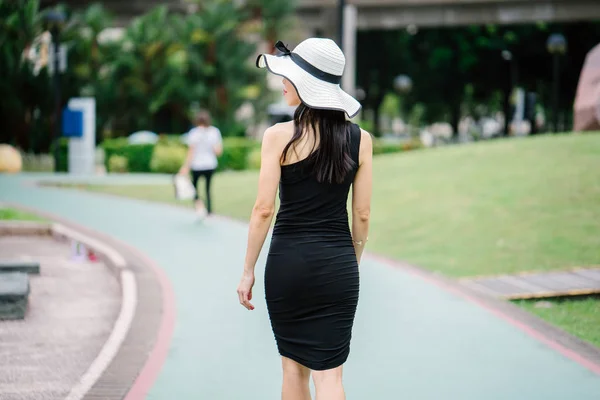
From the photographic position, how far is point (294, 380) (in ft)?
12.7

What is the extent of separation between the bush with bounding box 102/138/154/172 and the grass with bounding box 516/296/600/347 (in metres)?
20.6

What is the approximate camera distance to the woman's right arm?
Result: 12.6 ft

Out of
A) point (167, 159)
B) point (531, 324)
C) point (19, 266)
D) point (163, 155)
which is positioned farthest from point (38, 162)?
point (531, 324)

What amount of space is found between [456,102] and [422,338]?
50287 mm

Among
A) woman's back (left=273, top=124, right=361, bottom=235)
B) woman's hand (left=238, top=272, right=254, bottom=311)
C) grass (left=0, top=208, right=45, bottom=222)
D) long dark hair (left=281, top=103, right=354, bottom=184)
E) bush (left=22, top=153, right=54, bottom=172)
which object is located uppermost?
long dark hair (left=281, top=103, right=354, bottom=184)

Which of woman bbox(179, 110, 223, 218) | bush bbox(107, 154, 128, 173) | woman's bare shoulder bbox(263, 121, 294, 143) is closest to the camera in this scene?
woman's bare shoulder bbox(263, 121, 294, 143)

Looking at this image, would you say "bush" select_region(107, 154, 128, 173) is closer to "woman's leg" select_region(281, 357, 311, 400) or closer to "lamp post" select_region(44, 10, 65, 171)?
"lamp post" select_region(44, 10, 65, 171)

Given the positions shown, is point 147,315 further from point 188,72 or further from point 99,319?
point 188,72

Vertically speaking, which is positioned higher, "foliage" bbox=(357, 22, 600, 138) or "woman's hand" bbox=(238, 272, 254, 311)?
"foliage" bbox=(357, 22, 600, 138)

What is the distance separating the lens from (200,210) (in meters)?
14.6

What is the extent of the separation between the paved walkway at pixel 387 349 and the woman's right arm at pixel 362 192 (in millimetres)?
1825

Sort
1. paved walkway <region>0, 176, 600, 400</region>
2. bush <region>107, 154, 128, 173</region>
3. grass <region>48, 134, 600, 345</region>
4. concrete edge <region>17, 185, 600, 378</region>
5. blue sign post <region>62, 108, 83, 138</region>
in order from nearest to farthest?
paved walkway <region>0, 176, 600, 400</region> < concrete edge <region>17, 185, 600, 378</region> < grass <region>48, 134, 600, 345</region> < blue sign post <region>62, 108, 83, 138</region> < bush <region>107, 154, 128, 173</region>

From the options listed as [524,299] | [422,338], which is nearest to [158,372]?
[422,338]

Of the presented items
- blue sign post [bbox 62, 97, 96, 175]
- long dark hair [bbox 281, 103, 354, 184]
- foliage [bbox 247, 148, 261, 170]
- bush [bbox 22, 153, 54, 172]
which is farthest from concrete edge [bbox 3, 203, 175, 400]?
bush [bbox 22, 153, 54, 172]
